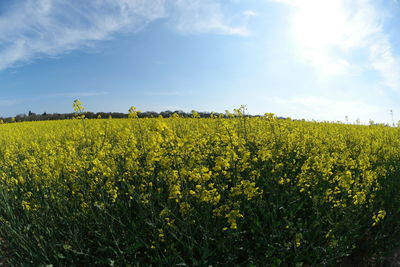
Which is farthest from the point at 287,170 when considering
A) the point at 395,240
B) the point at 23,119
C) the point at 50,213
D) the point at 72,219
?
the point at 23,119

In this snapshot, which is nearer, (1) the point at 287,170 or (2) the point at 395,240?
(2) the point at 395,240

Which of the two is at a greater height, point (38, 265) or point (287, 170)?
point (287, 170)

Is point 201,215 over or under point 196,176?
under

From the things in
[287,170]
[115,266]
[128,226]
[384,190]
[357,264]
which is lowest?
[357,264]

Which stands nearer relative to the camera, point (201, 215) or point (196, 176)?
point (196, 176)

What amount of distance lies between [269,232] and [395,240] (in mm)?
1757

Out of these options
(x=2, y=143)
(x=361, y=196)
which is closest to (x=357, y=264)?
(x=361, y=196)

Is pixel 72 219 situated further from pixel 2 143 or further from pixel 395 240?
pixel 2 143

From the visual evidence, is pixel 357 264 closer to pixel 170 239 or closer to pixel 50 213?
pixel 170 239

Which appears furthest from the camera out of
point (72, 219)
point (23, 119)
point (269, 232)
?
point (23, 119)

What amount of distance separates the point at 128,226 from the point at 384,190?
359 centimetres

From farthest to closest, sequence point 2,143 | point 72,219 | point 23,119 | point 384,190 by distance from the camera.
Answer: point 23,119
point 2,143
point 384,190
point 72,219

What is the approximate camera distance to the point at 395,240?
132 inches

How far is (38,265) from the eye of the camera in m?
3.02
